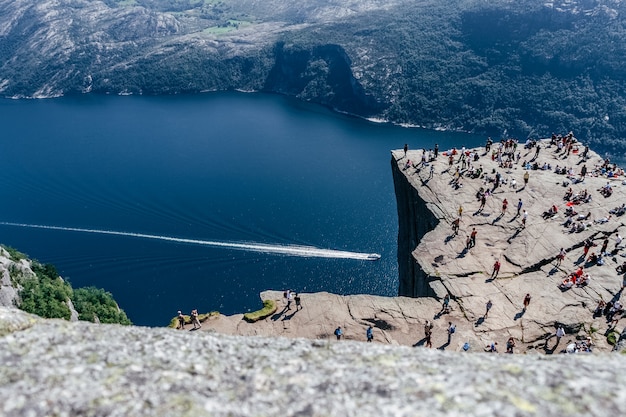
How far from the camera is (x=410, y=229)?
1993 inches

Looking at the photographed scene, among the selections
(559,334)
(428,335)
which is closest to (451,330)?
(428,335)

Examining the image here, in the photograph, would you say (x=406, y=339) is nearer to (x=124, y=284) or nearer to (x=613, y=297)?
(x=613, y=297)

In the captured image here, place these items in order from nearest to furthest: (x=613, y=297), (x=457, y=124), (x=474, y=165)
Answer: (x=613, y=297)
(x=474, y=165)
(x=457, y=124)

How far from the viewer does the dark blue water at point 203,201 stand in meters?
73.6

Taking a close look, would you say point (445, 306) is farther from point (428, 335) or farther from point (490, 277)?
point (490, 277)

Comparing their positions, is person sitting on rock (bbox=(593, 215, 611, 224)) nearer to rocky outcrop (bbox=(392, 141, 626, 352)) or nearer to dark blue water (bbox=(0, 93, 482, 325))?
rocky outcrop (bbox=(392, 141, 626, 352))

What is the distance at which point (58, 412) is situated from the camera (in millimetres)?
11461

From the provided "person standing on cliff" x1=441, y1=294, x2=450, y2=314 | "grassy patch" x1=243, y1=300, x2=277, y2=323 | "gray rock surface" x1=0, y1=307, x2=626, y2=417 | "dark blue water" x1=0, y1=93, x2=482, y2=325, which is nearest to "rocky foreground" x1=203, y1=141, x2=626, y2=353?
"person standing on cliff" x1=441, y1=294, x2=450, y2=314

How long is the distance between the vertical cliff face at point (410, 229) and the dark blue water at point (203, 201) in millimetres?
20688

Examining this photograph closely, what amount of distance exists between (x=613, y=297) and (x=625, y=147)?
12392cm

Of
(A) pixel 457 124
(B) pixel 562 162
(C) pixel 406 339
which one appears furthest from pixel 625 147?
(C) pixel 406 339

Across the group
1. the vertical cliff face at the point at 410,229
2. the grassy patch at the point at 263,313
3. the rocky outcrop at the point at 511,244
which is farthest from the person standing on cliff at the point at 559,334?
the grassy patch at the point at 263,313

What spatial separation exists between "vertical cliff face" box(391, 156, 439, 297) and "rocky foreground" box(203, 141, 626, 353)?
182 mm

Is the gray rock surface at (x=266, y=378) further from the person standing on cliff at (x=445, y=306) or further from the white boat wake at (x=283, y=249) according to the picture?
the white boat wake at (x=283, y=249)
